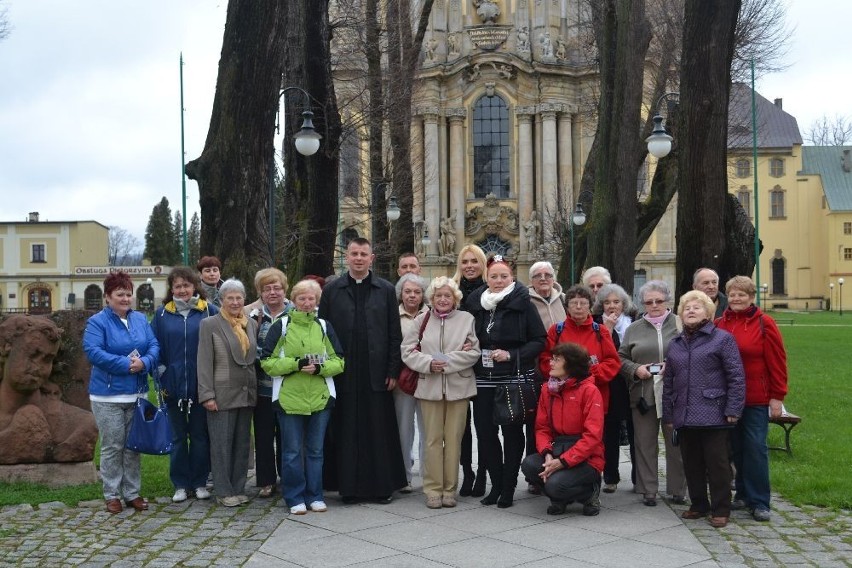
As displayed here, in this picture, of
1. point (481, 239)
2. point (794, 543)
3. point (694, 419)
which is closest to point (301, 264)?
point (694, 419)

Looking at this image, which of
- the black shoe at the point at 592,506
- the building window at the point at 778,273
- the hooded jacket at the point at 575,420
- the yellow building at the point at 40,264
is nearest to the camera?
A: the hooded jacket at the point at 575,420

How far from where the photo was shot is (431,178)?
2258 inches

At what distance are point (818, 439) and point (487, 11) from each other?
5052 cm

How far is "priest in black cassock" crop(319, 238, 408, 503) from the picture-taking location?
8.29 meters

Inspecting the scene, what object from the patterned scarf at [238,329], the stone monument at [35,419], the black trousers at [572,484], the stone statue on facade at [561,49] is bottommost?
the black trousers at [572,484]

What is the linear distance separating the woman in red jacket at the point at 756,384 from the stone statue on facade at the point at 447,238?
49.4 metres

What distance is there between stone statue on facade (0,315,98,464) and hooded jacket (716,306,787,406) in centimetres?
569

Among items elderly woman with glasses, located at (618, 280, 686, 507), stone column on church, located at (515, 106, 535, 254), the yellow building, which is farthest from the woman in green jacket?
the yellow building

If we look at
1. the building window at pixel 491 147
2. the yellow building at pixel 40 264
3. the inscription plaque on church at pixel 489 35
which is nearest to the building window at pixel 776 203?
the building window at pixel 491 147

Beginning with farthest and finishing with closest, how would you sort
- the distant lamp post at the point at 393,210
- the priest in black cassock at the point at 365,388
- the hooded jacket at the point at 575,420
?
the distant lamp post at the point at 393,210
the priest in black cassock at the point at 365,388
the hooded jacket at the point at 575,420

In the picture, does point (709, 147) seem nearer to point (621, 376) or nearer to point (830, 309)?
point (621, 376)

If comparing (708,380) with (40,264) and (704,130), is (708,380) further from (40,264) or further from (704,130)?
(40,264)

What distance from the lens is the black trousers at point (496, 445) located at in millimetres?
8016

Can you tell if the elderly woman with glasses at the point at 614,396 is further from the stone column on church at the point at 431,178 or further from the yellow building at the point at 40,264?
the yellow building at the point at 40,264
